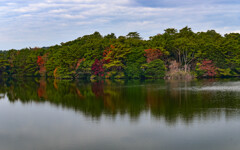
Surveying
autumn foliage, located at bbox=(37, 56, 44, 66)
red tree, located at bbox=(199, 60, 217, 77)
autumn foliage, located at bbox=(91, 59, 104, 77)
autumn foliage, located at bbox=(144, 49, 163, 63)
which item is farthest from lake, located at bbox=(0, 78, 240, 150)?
autumn foliage, located at bbox=(37, 56, 44, 66)

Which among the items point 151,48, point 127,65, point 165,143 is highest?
point 151,48

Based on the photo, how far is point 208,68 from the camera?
→ 47.5m

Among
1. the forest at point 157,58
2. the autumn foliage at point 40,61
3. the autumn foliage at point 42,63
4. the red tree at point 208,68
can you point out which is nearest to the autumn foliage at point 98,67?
the forest at point 157,58

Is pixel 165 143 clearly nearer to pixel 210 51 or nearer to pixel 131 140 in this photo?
pixel 131 140

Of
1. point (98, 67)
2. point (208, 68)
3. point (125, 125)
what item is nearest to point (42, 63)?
point (98, 67)

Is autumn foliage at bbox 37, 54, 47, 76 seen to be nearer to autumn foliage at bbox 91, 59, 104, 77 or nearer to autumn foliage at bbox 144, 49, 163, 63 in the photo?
autumn foliage at bbox 91, 59, 104, 77

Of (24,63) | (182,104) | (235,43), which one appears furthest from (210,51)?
(24,63)

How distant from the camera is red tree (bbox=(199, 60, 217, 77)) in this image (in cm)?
4747

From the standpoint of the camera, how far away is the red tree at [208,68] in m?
47.5

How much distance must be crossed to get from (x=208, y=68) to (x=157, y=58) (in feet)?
31.2

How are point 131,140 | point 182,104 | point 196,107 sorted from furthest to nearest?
point 182,104 → point 196,107 → point 131,140

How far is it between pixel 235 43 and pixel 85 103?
38177 mm

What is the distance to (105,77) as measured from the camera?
51.4 metres

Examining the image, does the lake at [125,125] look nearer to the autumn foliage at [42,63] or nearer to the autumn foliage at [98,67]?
the autumn foliage at [98,67]
